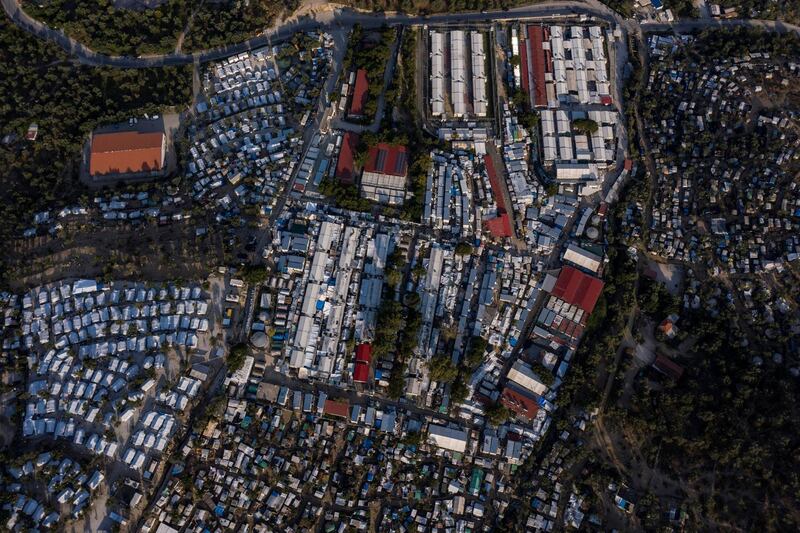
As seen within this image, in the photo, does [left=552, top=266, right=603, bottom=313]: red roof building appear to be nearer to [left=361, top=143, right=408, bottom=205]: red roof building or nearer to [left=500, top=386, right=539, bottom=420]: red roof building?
[left=500, top=386, right=539, bottom=420]: red roof building

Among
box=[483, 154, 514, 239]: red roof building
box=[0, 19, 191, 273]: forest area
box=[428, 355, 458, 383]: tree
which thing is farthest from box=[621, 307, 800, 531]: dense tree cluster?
box=[0, 19, 191, 273]: forest area

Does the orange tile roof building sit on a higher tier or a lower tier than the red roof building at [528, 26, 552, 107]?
lower

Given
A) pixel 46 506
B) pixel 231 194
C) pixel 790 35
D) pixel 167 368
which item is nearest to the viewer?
pixel 46 506

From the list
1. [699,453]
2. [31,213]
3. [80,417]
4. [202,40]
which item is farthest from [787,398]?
[31,213]

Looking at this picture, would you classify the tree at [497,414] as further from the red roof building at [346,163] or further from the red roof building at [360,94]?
the red roof building at [360,94]

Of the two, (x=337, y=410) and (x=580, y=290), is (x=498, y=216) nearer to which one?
(x=580, y=290)

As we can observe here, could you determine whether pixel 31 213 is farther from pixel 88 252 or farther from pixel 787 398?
pixel 787 398
